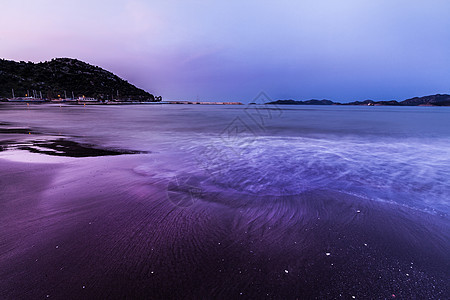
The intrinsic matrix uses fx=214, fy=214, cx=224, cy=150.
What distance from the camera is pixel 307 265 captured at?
2654mm

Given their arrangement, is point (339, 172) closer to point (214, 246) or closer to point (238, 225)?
point (238, 225)

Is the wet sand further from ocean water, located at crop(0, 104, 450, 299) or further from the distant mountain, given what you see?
the distant mountain

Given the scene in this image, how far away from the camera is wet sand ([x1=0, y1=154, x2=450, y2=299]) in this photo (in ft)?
7.53

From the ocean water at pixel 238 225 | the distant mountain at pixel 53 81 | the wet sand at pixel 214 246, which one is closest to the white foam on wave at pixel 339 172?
the ocean water at pixel 238 225

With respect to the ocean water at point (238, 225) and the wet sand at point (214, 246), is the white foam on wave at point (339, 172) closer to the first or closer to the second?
the ocean water at point (238, 225)

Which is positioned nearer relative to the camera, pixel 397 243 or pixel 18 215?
pixel 397 243

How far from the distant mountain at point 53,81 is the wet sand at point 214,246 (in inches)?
7160

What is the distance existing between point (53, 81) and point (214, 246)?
21439 cm

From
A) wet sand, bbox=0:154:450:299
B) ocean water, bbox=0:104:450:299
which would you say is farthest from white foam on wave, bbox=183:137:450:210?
wet sand, bbox=0:154:450:299

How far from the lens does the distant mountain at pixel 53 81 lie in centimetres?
14175

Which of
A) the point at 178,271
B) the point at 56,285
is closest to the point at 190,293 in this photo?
the point at 178,271

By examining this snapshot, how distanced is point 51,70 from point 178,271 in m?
233

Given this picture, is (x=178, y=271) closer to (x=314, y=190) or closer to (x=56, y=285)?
(x=56, y=285)

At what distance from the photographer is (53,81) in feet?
537
